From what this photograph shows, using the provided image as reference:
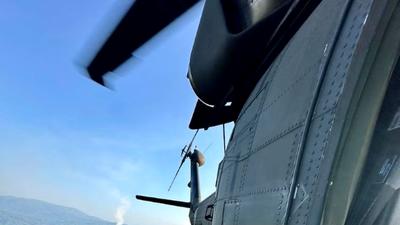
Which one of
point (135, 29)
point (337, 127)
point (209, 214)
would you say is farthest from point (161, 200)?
point (337, 127)

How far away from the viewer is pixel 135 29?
3385 millimetres

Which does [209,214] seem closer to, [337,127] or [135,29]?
[135,29]

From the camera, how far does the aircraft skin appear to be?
1592mm

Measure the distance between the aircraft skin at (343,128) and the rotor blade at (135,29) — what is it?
1.39 metres

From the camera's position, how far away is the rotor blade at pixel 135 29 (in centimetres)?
334

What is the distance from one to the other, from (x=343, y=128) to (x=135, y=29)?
223 centimetres

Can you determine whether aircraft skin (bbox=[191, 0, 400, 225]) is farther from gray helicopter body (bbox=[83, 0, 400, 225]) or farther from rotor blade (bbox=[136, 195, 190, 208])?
rotor blade (bbox=[136, 195, 190, 208])

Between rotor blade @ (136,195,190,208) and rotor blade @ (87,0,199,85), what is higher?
rotor blade @ (87,0,199,85)

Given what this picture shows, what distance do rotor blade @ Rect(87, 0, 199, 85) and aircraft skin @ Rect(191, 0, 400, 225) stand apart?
1.39 meters

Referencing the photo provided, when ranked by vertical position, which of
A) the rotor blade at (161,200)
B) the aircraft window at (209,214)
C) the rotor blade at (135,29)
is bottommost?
the aircraft window at (209,214)

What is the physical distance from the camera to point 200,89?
4.48 m

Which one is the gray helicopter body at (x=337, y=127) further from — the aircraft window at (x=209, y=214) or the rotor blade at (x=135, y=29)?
the aircraft window at (x=209, y=214)

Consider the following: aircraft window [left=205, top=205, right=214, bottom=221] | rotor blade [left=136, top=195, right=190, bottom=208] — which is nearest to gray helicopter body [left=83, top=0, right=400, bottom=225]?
aircraft window [left=205, top=205, right=214, bottom=221]

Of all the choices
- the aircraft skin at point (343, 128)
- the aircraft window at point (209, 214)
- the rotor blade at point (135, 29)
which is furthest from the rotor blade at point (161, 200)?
the aircraft skin at point (343, 128)
